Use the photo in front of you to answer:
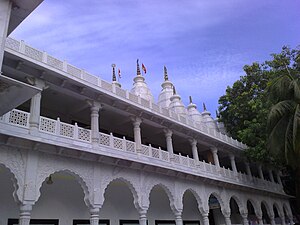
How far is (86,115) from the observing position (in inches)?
626

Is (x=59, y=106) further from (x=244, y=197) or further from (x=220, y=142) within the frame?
(x=244, y=197)

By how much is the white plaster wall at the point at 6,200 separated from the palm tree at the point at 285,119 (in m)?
13.6

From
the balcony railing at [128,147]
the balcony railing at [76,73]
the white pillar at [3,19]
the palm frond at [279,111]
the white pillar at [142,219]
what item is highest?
the balcony railing at [76,73]

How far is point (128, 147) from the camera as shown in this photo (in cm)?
1409

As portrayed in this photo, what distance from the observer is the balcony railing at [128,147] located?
34.2 feet

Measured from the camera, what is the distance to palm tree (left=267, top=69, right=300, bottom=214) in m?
16.5

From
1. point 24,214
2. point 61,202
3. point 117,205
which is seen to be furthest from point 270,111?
point 24,214

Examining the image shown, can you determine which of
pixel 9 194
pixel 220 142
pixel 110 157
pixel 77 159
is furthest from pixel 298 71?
pixel 9 194

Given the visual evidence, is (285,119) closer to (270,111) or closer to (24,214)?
(270,111)

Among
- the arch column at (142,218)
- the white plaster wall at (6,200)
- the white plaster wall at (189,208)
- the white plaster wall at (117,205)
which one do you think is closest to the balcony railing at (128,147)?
the arch column at (142,218)

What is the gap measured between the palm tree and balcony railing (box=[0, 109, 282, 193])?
433 centimetres

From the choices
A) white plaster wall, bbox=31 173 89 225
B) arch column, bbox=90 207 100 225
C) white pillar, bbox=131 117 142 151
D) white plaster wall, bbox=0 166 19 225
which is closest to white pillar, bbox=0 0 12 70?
white plaster wall, bbox=0 166 19 225

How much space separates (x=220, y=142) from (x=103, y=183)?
1178 cm

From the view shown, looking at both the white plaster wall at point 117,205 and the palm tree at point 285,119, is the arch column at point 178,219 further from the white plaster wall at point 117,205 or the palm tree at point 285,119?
the palm tree at point 285,119
